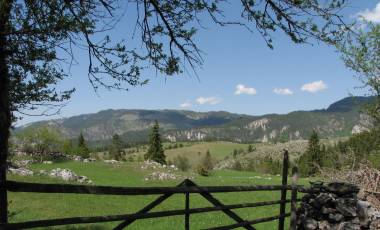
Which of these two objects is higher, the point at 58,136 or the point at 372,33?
the point at 372,33

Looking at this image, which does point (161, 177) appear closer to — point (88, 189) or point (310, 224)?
point (310, 224)

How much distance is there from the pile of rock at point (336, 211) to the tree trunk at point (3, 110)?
8.45 m

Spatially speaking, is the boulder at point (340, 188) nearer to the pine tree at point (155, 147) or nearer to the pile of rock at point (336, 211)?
the pile of rock at point (336, 211)

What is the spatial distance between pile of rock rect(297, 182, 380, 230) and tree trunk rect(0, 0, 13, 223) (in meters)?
8.45

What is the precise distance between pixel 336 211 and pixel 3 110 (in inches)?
352

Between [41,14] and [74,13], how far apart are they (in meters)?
0.49

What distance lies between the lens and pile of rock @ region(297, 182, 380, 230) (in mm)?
11672

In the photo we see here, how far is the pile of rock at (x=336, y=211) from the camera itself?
11672mm

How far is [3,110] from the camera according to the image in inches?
227

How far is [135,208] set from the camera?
24.0 m

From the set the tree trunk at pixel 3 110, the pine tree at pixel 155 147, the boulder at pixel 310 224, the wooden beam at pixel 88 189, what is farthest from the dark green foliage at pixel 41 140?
the tree trunk at pixel 3 110

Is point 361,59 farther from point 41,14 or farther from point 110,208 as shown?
point 41,14

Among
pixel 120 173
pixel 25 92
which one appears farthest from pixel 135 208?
pixel 120 173

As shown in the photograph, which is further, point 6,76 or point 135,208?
point 135,208
